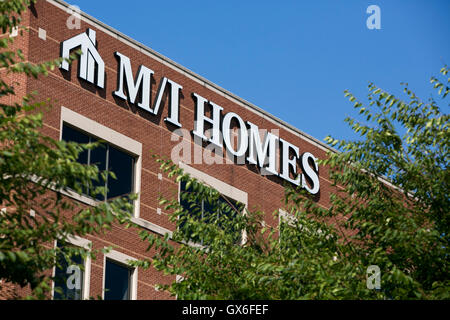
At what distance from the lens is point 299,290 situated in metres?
19.9

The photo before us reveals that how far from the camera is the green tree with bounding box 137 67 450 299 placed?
19.9 metres

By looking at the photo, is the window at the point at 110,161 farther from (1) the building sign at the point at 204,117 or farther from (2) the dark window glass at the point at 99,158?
(1) the building sign at the point at 204,117

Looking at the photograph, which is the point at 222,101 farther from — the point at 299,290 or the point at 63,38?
the point at 299,290

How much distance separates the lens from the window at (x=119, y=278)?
112 feet

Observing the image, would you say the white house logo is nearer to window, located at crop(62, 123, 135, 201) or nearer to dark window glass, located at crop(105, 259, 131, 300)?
window, located at crop(62, 123, 135, 201)

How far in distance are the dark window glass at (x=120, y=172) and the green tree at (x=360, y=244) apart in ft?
34.5

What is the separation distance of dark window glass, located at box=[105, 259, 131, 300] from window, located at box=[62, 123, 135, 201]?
8.06 feet

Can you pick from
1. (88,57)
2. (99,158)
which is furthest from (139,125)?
(88,57)

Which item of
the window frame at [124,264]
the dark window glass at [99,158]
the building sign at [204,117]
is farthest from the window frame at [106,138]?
the window frame at [124,264]

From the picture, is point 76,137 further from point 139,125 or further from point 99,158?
point 139,125

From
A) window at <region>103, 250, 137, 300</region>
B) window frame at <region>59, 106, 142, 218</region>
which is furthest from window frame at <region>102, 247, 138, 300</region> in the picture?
window frame at <region>59, 106, 142, 218</region>

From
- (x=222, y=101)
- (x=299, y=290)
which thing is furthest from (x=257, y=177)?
(x=299, y=290)

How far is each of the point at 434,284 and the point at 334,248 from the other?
372cm
